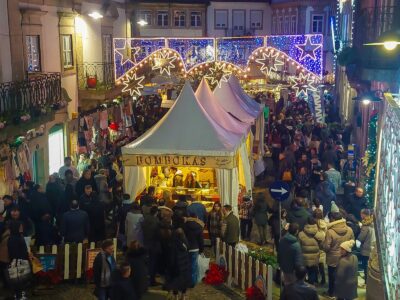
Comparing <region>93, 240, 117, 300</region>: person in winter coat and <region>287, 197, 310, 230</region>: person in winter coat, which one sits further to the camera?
<region>287, 197, 310, 230</region>: person in winter coat

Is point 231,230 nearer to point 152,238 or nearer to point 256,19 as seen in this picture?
point 152,238

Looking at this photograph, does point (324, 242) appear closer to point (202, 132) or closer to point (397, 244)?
point (202, 132)

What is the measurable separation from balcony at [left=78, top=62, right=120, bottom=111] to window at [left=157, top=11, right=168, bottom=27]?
20.7 meters

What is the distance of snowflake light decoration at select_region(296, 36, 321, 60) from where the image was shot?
61.5ft

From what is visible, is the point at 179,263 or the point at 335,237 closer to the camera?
the point at 179,263

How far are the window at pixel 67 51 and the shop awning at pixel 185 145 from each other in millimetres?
7264

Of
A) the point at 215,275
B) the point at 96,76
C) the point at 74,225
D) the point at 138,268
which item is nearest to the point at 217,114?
the point at 215,275

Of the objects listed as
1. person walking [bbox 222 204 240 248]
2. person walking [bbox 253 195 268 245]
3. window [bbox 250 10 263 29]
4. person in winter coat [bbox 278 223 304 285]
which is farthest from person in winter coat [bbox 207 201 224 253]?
window [bbox 250 10 263 29]

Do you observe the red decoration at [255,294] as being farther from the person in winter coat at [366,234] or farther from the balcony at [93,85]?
the balcony at [93,85]

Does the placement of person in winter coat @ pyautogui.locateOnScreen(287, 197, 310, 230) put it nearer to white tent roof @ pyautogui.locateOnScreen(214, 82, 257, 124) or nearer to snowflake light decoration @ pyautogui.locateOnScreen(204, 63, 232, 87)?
white tent roof @ pyautogui.locateOnScreen(214, 82, 257, 124)

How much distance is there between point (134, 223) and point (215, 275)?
1.91 metres

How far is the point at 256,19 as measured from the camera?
158ft

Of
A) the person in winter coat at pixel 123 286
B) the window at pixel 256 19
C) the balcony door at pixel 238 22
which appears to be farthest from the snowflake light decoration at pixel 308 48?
the window at pixel 256 19

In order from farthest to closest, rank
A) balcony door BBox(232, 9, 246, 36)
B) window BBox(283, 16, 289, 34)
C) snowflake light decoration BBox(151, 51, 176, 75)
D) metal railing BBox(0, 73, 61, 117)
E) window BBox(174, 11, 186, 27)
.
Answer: balcony door BBox(232, 9, 246, 36) < window BBox(283, 16, 289, 34) < window BBox(174, 11, 186, 27) < snowflake light decoration BBox(151, 51, 176, 75) < metal railing BBox(0, 73, 61, 117)
